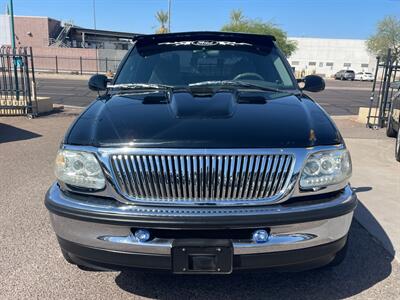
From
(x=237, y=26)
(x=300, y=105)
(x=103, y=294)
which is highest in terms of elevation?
(x=237, y=26)

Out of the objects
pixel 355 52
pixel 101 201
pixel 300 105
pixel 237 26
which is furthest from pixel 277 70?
pixel 355 52

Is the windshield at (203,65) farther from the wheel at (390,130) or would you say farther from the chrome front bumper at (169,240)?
the wheel at (390,130)

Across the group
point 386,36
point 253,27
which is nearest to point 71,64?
point 253,27

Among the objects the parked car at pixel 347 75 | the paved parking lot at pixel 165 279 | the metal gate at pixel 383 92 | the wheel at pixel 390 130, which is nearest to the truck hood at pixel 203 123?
the paved parking lot at pixel 165 279

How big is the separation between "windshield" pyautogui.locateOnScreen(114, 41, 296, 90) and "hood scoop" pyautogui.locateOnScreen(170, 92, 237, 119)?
66 cm

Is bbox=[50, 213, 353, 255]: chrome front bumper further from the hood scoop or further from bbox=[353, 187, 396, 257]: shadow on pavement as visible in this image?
bbox=[353, 187, 396, 257]: shadow on pavement

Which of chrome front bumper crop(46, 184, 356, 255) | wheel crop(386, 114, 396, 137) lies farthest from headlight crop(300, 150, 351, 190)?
wheel crop(386, 114, 396, 137)

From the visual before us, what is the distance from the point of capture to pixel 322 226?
8.06ft

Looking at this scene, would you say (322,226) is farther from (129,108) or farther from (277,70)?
(277,70)

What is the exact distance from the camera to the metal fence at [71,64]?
4153 centimetres

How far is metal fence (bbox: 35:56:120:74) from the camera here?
41531 millimetres

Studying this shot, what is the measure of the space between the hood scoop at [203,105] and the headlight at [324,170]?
62 cm

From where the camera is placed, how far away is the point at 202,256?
2348 mm

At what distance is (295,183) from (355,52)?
86.2m
